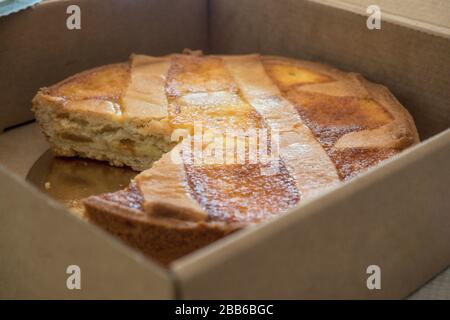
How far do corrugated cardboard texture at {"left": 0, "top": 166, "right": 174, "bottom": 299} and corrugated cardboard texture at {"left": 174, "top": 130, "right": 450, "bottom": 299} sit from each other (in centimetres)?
9

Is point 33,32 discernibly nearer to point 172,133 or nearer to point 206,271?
point 172,133

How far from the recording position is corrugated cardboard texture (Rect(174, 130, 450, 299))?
1.01m

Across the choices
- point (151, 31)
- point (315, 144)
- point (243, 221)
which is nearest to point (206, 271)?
point (243, 221)

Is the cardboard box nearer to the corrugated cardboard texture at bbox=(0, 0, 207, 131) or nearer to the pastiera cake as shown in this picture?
the corrugated cardboard texture at bbox=(0, 0, 207, 131)

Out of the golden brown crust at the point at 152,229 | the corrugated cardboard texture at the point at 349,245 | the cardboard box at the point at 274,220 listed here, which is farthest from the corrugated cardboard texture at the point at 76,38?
the corrugated cardboard texture at the point at 349,245

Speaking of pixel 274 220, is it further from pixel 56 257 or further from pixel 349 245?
pixel 56 257

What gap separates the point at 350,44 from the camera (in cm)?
208

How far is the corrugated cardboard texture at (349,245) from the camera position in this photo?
39.7 inches

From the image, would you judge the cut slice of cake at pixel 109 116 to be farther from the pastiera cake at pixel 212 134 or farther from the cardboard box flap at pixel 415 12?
the cardboard box flap at pixel 415 12

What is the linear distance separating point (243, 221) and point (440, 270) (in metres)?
0.47

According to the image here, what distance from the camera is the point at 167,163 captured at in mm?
1608

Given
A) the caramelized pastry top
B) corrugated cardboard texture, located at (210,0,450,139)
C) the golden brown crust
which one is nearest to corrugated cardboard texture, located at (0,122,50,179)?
the caramelized pastry top

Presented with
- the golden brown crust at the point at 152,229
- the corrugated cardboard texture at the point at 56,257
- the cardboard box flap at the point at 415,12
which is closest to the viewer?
the corrugated cardboard texture at the point at 56,257

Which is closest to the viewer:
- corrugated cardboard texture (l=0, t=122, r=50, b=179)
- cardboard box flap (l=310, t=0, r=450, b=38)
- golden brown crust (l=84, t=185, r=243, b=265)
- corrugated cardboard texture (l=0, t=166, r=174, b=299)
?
corrugated cardboard texture (l=0, t=166, r=174, b=299)
